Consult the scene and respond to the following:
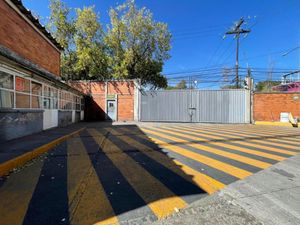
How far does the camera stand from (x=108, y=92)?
71.7ft

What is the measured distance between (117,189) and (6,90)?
6882 millimetres

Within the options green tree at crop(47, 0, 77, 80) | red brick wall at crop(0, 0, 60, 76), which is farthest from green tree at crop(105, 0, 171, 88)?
red brick wall at crop(0, 0, 60, 76)

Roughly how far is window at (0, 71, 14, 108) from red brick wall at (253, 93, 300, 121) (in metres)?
18.6

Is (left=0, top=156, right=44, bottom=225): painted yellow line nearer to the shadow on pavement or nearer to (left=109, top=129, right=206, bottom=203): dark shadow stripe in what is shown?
the shadow on pavement

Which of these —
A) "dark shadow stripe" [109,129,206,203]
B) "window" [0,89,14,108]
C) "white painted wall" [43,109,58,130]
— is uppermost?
"window" [0,89,14,108]

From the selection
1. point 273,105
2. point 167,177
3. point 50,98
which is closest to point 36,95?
point 50,98

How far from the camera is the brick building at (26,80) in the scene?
7.80 meters

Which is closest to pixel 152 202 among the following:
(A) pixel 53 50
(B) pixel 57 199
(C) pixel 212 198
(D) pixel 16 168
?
(C) pixel 212 198

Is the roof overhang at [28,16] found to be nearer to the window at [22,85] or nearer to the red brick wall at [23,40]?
the red brick wall at [23,40]

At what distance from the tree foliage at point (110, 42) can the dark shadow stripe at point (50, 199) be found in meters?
21.5

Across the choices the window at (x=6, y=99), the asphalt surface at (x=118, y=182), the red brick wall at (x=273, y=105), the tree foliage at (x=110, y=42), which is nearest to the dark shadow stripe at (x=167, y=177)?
the asphalt surface at (x=118, y=182)

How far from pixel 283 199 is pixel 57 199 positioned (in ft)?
11.1

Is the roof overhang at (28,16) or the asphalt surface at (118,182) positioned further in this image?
the roof overhang at (28,16)

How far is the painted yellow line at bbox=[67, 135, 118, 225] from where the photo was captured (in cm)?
265
